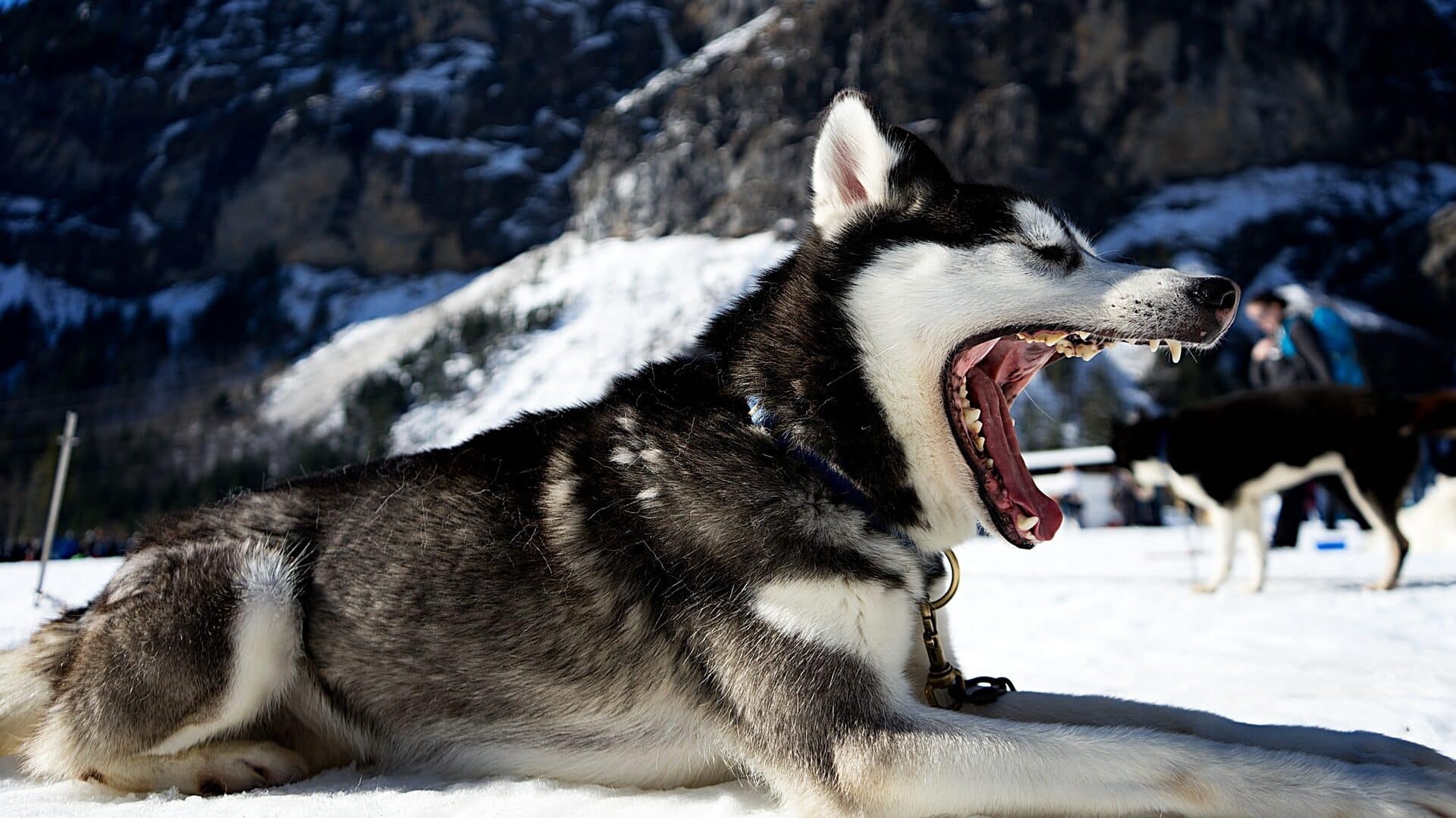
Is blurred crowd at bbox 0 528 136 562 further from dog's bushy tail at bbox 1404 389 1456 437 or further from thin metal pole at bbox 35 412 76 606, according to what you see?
dog's bushy tail at bbox 1404 389 1456 437

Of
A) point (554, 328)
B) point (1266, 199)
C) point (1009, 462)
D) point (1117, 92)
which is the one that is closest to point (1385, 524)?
point (1009, 462)

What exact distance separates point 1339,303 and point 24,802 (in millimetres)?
92180

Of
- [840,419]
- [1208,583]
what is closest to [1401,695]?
[840,419]

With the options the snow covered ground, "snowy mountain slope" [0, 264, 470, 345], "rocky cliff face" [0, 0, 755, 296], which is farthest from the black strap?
"rocky cliff face" [0, 0, 755, 296]

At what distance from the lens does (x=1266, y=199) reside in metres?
91.2

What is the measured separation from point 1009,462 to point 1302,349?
26.1 feet

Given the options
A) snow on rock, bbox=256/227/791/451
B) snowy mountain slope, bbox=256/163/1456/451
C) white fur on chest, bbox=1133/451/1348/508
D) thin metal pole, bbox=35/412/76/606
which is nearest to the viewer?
white fur on chest, bbox=1133/451/1348/508

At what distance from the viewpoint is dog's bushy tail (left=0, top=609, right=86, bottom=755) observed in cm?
277

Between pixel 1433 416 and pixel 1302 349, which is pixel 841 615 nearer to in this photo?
pixel 1433 416

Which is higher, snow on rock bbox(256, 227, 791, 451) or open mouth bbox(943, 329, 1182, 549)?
open mouth bbox(943, 329, 1182, 549)

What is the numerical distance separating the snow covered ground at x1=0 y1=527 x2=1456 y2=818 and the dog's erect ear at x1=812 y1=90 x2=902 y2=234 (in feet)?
4.29

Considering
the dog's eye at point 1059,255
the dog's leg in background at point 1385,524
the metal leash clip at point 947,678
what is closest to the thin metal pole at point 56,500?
the metal leash clip at point 947,678

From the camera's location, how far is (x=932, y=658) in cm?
252

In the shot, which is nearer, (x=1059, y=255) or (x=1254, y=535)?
(x=1059, y=255)
